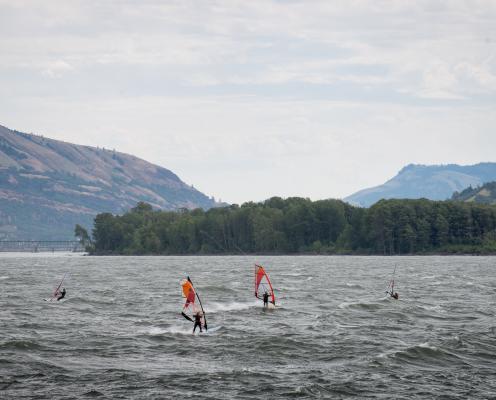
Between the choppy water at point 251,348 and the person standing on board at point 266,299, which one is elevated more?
the person standing on board at point 266,299

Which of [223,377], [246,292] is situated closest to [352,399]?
[223,377]

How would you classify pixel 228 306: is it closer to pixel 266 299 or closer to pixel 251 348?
pixel 266 299

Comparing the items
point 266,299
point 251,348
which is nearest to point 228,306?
point 266,299

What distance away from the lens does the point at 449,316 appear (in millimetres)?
67000

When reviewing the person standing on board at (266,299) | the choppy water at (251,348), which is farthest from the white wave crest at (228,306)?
the person standing on board at (266,299)

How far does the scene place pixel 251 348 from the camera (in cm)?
4975

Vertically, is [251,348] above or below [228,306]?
below

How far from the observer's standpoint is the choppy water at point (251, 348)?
3844 centimetres

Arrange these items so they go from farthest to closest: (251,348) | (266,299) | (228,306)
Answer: (228,306) < (266,299) < (251,348)

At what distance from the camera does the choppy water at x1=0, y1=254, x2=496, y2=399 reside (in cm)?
3844

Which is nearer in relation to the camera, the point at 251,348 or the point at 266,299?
the point at 251,348

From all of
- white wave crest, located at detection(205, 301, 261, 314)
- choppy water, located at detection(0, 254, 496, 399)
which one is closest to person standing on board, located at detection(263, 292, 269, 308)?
choppy water, located at detection(0, 254, 496, 399)

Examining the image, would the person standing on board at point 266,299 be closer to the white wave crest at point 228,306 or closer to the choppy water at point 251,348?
the choppy water at point 251,348

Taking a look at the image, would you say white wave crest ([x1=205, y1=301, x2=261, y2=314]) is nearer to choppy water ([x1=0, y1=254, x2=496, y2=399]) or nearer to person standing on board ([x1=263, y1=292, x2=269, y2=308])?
choppy water ([x1=0, y1=254, x2=496, y2=399])
